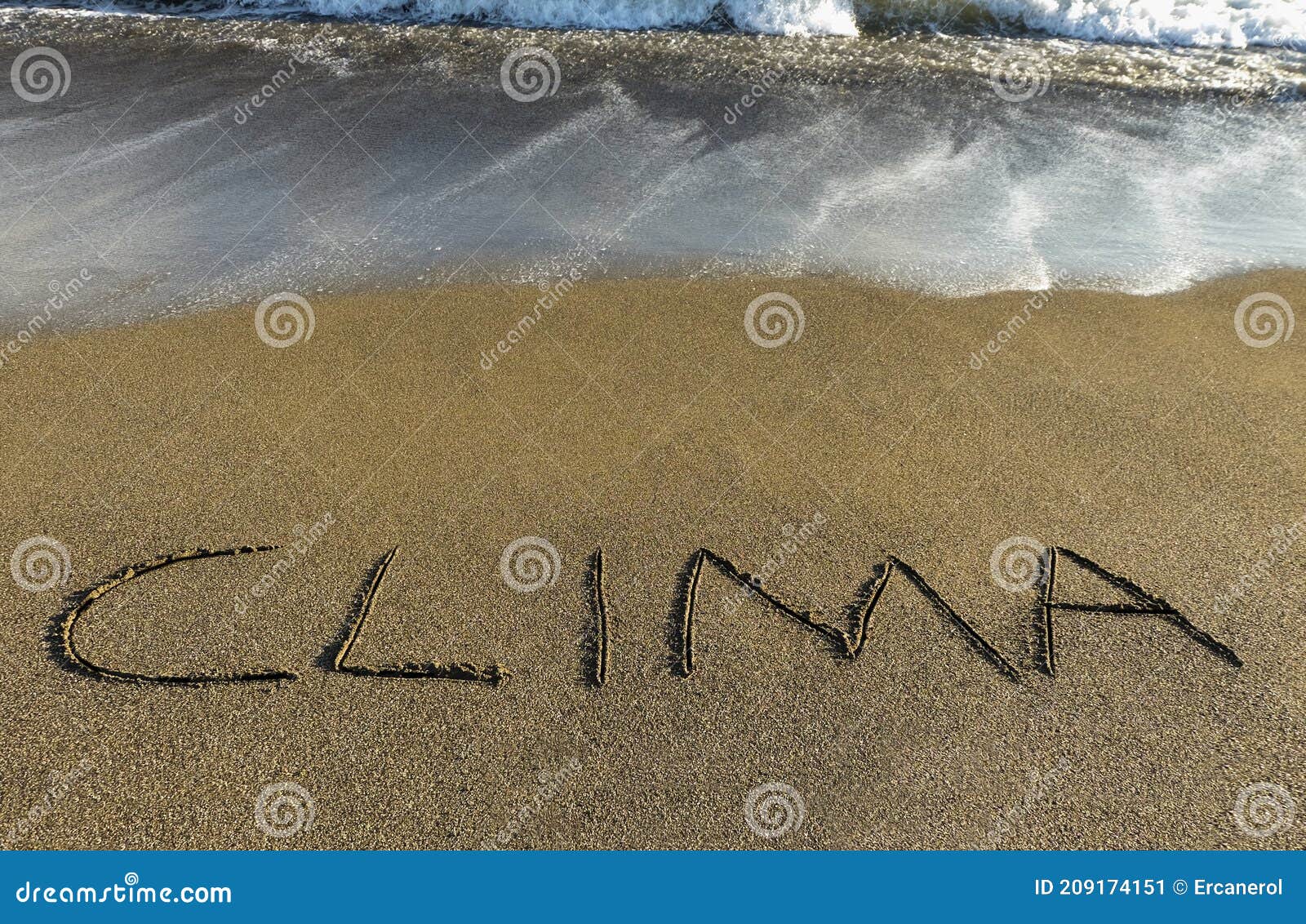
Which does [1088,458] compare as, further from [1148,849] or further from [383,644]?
[383,644]

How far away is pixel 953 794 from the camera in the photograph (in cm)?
429

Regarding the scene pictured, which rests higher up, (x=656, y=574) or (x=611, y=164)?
(x=611, y=164)

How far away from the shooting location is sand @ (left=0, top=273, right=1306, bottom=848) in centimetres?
427

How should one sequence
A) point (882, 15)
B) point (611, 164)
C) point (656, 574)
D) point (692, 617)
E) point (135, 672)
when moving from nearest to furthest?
1. point (135, 672)
2. point (692, 617)
3. point (656, 574)
4. point (611, 164)
5. point (882, 15)

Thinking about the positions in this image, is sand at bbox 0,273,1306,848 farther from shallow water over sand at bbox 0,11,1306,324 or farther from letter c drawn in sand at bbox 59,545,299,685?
shallow water over sand at bbox 0,11,1306,324

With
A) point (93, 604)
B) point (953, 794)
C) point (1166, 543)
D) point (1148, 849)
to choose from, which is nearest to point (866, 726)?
point (953, 794)

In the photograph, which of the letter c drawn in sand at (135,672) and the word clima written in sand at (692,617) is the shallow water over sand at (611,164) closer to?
the letter c drawn in sand at (135,672)

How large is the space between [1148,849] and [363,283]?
265 inches

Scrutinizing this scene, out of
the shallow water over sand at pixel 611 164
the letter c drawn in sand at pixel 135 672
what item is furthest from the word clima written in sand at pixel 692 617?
the shallow water over sand at pixel 611 164

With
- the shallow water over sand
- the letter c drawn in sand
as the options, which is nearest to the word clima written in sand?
the letter c drawn in sand

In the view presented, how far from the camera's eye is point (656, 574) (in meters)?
5.20

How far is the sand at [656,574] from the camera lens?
427 centimetres

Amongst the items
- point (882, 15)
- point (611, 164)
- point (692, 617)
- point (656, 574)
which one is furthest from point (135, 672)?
point (882, 15)

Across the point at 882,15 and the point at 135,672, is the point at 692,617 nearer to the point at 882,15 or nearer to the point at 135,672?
the point at 135,672
